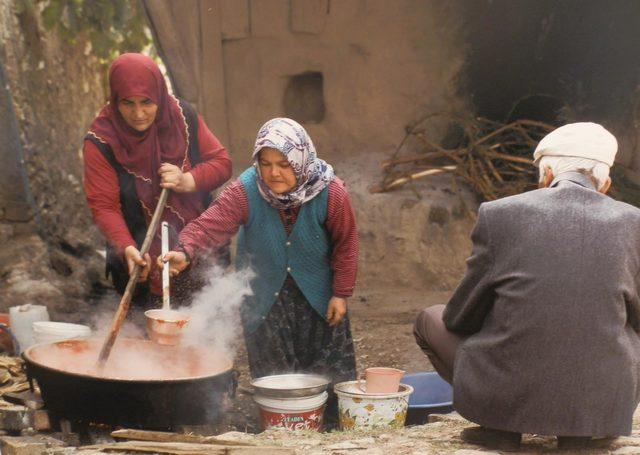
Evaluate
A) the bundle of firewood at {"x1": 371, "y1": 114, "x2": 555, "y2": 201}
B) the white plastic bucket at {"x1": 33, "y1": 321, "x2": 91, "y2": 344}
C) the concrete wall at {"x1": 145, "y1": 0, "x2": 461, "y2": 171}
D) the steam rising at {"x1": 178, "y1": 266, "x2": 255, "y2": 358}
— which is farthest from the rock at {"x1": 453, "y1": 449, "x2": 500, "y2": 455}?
the concrete wall at {"x1": 145, "y1": 0, "x2": 461, "y2": 171}

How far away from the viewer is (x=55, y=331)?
184 inches

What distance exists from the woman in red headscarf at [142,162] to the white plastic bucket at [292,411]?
0.85 m

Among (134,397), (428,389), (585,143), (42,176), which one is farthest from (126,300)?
(42,176)

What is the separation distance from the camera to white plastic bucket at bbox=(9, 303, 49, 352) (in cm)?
518

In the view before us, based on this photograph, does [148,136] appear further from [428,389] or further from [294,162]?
[428,389]

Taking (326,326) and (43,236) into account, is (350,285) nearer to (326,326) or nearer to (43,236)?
(326,326)

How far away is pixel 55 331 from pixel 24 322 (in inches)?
23.7

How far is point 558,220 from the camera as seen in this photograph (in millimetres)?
3061

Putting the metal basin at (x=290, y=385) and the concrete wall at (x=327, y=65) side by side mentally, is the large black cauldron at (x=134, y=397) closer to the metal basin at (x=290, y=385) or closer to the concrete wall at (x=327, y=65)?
the metal basin at (x=290, y=385)

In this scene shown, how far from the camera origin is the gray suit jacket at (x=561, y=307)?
303 centimetres

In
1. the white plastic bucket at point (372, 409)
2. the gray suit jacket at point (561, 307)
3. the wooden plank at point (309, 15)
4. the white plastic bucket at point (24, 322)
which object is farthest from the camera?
the wooden plank at point (309, 15)

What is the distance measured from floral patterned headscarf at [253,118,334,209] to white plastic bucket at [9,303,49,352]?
1.87 metres

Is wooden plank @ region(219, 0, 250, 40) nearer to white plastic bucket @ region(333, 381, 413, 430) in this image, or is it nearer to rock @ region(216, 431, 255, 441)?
white plastic bucket @ region(333, 381, 413, 430)

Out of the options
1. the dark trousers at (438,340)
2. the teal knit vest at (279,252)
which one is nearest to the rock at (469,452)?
the dark trousers at (438,340)
